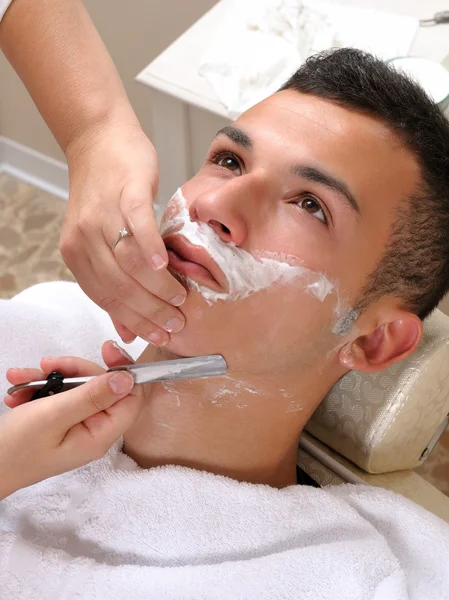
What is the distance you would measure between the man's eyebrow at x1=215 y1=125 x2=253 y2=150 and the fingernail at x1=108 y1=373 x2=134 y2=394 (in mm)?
366

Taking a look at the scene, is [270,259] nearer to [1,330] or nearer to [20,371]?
[20,371]

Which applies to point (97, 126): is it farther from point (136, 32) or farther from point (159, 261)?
point (136, 32)

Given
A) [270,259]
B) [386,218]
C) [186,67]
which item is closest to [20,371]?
[270,259]

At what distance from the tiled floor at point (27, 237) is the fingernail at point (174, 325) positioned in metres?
1.57

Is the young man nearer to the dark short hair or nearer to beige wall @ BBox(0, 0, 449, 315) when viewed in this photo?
the dark short hair

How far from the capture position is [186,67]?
1527 millimetres

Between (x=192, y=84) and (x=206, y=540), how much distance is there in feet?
3.04

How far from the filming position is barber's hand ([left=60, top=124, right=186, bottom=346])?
0.91m

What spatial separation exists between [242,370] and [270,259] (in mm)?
180

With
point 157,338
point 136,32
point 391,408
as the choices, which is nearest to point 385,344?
point 391,408

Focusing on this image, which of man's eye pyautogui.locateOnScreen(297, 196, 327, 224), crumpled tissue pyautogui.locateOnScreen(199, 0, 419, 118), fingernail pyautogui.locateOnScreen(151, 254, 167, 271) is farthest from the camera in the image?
crumpled tissue pyautogui.locateOnScreen(199, 0, 419, 118)

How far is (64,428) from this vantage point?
0.95 m

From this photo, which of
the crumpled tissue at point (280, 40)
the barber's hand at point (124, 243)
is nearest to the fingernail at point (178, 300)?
the barber's hand at point (124, 243)

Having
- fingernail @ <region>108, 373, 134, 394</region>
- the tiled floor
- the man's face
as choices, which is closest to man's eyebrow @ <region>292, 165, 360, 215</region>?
the man's face
